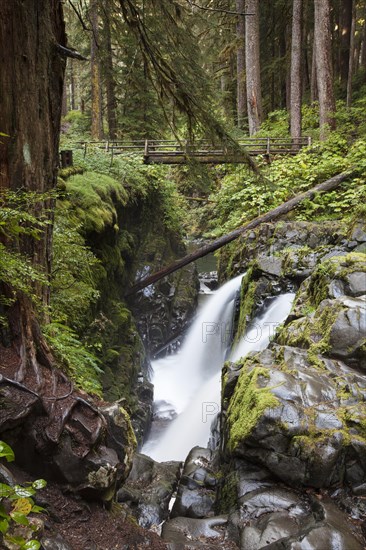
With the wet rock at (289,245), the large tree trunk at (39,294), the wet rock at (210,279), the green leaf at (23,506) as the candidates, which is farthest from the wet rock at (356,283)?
the wet rock at (210,279)

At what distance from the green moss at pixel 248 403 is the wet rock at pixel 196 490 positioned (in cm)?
91

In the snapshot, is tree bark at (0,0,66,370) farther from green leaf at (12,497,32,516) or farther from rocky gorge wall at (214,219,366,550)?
rocky gorge wall at (214,219,366,550)

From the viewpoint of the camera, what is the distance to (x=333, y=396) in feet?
17.1

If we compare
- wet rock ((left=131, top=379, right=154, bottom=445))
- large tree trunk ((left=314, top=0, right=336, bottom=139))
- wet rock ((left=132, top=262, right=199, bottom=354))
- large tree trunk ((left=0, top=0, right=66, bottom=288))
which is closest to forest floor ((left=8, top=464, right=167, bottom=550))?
large tree trunk ((left=0, top=0, right=66, bottom=288))

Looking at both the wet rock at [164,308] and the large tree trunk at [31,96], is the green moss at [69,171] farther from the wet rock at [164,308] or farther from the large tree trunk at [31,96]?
the large tree trunk at [31,96]

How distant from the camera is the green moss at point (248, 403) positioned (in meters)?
4.98

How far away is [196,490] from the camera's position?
5.86 meters

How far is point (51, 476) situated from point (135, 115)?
19445 mm

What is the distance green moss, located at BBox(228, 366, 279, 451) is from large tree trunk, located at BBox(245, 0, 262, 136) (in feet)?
51.6

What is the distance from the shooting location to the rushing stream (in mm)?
8656

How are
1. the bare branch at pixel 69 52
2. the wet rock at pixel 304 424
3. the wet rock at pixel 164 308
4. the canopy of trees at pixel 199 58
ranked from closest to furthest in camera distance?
the wet rock at pixel 304 424
the bare branch at pixel 69 52
the canopy of trees at pixel 199 58
the wet rock at pixel 164 308

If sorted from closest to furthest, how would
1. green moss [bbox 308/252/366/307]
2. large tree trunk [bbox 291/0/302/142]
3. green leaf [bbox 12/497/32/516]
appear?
green leaf [bbox 12/497/32/516] < green moss [bbox 308/252/366/307] < large tree trunk [bbox 291/0/302/142]

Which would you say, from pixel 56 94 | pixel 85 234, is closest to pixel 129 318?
pixel 85 234

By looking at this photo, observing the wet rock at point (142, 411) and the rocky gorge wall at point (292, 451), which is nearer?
the rocky gorge wall at point (292, 451)
